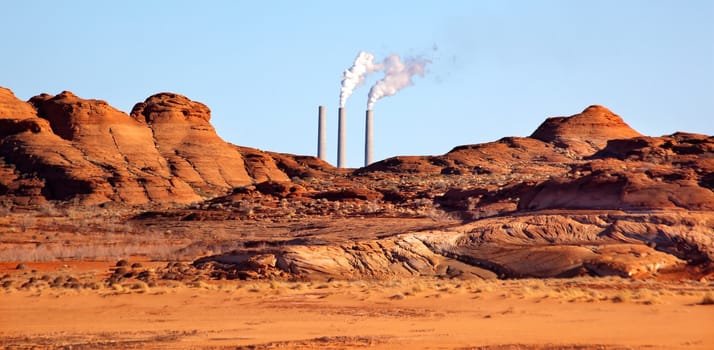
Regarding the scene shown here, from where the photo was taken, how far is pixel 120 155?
249ft

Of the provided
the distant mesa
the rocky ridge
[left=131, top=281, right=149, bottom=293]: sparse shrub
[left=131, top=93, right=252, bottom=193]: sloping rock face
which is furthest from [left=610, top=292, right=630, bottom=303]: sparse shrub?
[left=131, top=93, right=252, bottom=193]: sloping rock face

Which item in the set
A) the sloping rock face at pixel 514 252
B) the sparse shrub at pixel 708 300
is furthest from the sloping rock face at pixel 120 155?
the sparse shrub at pixel 708 300

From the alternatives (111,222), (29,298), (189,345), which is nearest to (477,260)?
(29,298)

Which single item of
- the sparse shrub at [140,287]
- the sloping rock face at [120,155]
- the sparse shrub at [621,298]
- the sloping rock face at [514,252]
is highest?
the sloping rock face at [120,155]

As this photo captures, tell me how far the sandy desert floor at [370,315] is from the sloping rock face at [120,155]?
148 feet

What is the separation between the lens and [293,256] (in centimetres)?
2400

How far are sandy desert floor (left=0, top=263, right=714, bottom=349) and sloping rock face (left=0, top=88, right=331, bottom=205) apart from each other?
148 feet

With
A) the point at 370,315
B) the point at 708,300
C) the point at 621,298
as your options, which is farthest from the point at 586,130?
the point at 370,315

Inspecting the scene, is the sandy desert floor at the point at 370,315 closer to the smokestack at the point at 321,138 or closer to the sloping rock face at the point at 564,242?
the sloping rock face at the point at 564,242

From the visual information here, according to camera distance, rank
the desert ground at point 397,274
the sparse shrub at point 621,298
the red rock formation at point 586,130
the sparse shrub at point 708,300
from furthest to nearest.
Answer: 1. the red rock formation at point 586,130
2. the sparse shrub at point 621,298
3. the sparse shrub at point 708,300
4. the desert ground at point 397,274

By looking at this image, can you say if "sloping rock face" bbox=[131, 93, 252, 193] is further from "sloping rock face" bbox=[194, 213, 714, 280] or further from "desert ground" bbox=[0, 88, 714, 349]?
"sloping rock face" bbox=[194, 213, 714, 280]

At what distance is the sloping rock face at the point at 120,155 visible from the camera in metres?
66.9

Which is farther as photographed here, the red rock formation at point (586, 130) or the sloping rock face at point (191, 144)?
the red rock formation at point (586, 130)

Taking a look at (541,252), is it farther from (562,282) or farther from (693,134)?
(693,134)
